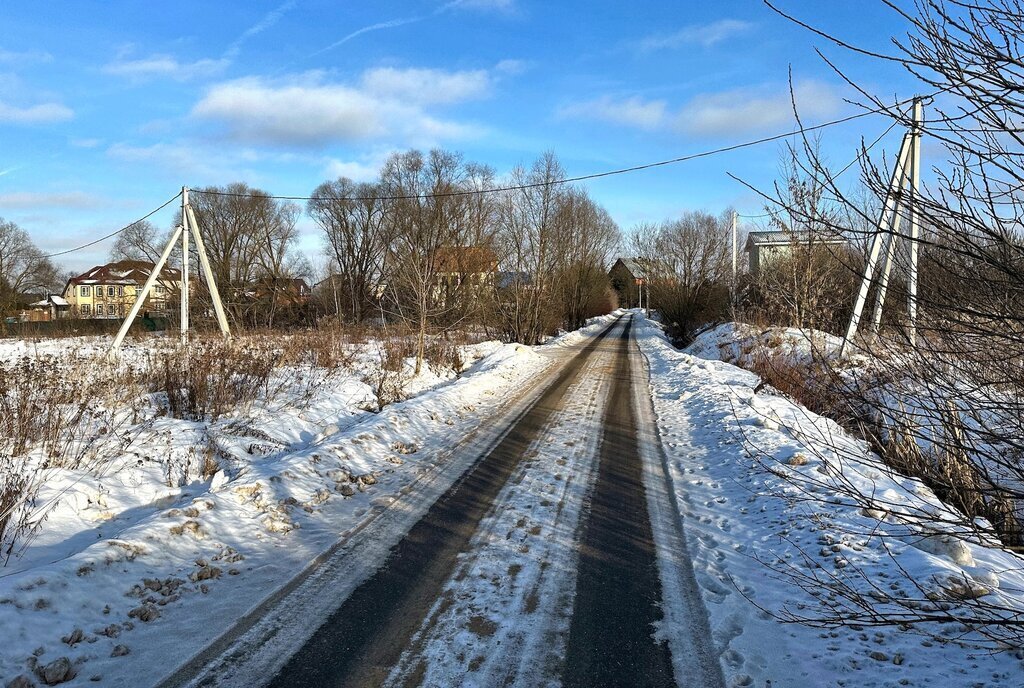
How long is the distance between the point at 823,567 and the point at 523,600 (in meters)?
2.28

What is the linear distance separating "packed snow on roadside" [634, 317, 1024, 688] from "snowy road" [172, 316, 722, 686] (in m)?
0.29

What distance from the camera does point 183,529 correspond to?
478 cm

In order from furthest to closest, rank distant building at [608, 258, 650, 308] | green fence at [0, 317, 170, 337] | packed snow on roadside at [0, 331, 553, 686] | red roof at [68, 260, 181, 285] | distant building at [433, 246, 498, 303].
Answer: distant building at [608, 258, 650, 308] < red roof at [68, 260, 181, 285] < distant building at [433, 246, 498, 303] < green fence at [0, 317, 170, 337] < packed snow on roadside at [0, 331, 553, 686]

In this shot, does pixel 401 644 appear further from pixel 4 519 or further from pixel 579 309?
pixel 579 309

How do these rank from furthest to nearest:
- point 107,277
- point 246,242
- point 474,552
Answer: point 107,277, point 246,242, point 474,552

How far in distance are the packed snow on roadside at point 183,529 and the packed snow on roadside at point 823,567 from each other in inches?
126

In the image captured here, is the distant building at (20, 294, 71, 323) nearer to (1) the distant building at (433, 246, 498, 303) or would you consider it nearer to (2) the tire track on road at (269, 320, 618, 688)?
(1) the distant building at (433, 246, 498, 303)

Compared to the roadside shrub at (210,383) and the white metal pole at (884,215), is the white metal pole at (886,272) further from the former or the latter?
the roadside shrub at (210,383)

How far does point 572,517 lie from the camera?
5.58 m

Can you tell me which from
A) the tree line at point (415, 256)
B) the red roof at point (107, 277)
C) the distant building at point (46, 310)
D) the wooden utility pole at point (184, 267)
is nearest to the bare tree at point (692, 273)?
the tree line at point (415, 256)

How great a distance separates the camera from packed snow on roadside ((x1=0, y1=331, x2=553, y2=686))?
3.33m

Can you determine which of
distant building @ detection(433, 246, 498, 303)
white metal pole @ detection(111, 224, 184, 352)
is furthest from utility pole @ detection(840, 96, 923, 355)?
distant building @ detection(433, 246, 498, 303)

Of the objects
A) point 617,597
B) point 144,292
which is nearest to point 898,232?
point 617,597

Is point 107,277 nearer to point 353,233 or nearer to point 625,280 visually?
point 353,233
